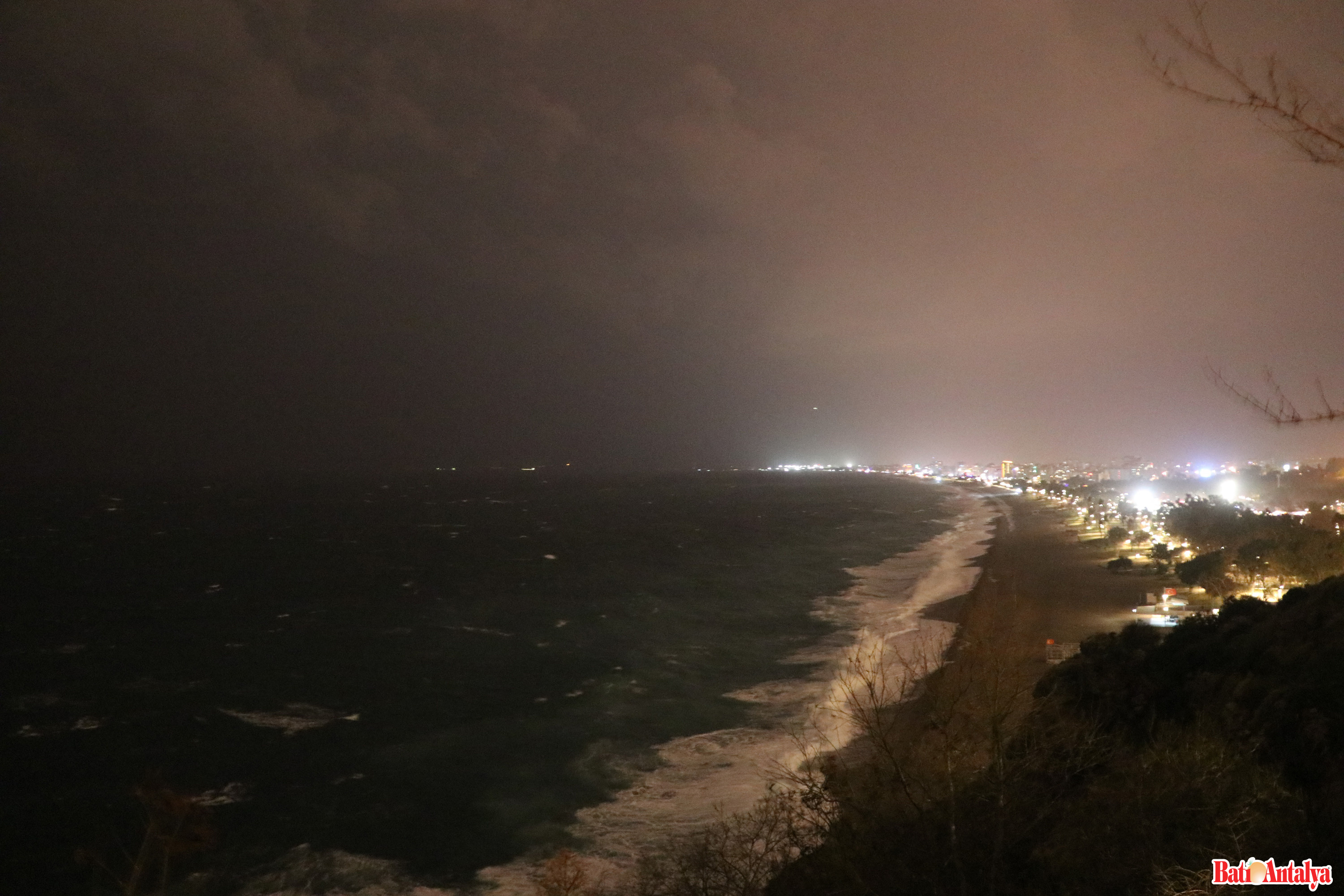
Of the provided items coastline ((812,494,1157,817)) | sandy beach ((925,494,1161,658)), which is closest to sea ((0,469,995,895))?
coastline ((812,494,1157,817))

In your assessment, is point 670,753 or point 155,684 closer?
point 670,753

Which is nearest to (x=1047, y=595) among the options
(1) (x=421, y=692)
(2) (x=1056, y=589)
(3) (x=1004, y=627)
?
(2) (x=1056, y=589)

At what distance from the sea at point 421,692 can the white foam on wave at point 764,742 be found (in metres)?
0.10

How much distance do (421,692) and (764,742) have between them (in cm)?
1399

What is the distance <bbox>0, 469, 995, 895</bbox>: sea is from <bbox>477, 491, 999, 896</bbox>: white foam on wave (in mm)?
98

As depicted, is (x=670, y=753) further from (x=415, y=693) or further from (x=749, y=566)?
(x=749, y=566)

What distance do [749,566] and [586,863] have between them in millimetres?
42655

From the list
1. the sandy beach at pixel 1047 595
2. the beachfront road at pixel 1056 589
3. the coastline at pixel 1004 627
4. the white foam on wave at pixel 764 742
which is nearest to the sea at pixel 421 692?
the white foam on wave at pixel 764 742

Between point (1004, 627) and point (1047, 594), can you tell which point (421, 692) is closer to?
point (1004, 627)

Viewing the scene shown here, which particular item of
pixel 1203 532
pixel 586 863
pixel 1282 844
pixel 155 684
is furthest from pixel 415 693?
pixel 1203 532

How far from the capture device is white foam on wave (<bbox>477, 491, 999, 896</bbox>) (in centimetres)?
1585

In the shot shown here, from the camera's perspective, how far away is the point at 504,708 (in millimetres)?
26203

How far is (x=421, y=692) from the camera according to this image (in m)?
28.8

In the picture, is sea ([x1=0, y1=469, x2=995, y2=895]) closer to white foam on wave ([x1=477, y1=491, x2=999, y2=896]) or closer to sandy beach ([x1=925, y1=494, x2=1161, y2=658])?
white foam on wave ([x1=477, y1=491, x2=999, y2=896])
